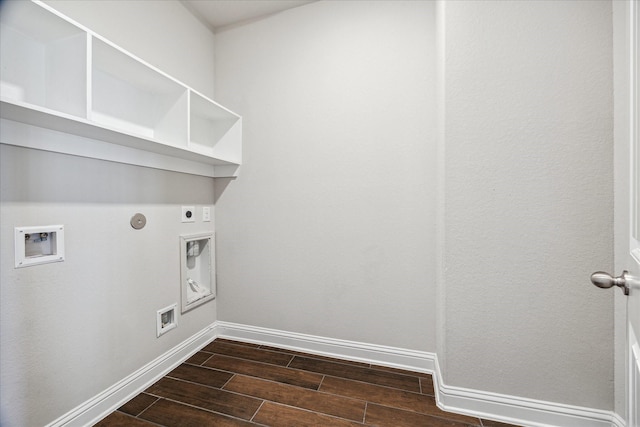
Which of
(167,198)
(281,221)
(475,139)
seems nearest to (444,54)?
(475,139)

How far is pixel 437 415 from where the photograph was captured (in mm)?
1344

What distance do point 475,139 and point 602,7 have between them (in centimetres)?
71

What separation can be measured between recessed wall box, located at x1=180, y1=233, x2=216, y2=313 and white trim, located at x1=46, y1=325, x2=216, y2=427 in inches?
10.7

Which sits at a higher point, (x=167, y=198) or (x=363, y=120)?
(x=363, y=120)

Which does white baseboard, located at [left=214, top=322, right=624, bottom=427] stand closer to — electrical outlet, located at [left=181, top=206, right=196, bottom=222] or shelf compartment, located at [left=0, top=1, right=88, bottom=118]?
electrical outlet, located at [left=181, top=206, right=196, bottom=222]

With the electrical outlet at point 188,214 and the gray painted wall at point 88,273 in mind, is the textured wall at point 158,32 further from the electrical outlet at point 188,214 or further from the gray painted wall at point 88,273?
the electrical outlet at point 188,214

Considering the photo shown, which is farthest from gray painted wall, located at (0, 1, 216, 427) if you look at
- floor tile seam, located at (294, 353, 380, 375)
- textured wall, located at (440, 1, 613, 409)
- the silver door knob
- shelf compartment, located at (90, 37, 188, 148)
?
the silver door knob

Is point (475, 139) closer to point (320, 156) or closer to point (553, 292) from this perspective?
point (553, 292)

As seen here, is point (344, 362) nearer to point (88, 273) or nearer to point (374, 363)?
point (374, 363)

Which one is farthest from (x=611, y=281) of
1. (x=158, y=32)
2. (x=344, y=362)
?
(x=158, y=32)

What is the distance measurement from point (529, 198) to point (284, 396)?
1.60 metres

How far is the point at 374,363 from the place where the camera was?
5.90ft

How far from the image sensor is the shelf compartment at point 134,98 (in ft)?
4.23

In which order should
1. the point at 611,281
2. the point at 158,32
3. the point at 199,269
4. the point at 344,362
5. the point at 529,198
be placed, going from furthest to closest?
the point at 199,269, the point at 344,362, the point at 158,32, the point at 529,198, the point at 611,281
